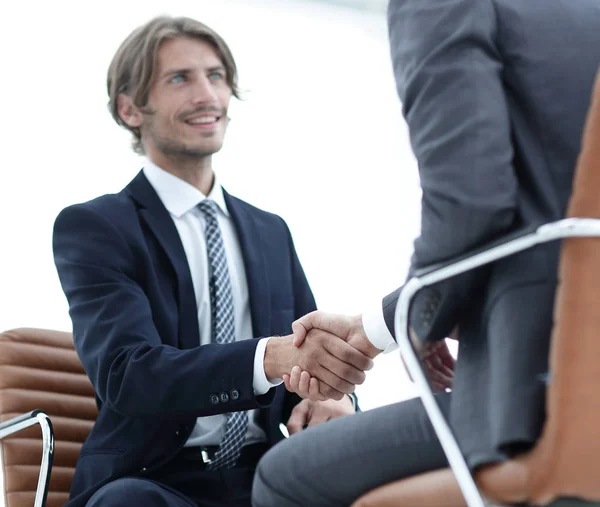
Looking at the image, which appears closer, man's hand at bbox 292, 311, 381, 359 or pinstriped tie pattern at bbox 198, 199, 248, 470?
man's hand at bbox 292, 311, 381, 359

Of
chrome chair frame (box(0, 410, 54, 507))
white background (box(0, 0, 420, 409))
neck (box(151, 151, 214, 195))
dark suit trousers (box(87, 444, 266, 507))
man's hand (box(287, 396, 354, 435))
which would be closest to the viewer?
dark suit trousers (box(87, 444, 266, 507))

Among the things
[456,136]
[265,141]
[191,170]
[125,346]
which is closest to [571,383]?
[456,136]

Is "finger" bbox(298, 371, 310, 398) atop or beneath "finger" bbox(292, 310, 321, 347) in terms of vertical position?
beneath

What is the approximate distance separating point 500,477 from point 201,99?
1.91 metres

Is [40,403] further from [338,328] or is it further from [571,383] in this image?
[571,383]

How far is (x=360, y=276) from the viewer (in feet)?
15.6

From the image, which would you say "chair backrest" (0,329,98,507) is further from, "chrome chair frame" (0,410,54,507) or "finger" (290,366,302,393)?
"finger" (290,366,302,393)

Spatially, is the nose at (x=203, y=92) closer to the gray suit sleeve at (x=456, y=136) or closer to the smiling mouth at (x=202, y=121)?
the smiling mouth at (x=202, y=121)

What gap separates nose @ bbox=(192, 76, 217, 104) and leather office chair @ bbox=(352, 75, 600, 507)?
1789 millimetres

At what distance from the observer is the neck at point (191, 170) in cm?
259

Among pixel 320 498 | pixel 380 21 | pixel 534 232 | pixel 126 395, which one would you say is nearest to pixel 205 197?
pixel 126 395

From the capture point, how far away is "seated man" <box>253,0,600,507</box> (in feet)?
3.63

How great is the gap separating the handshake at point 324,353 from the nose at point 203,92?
942 mm

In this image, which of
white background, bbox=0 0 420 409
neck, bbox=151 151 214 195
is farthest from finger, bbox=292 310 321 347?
white background, bbox=0 0 420 409
